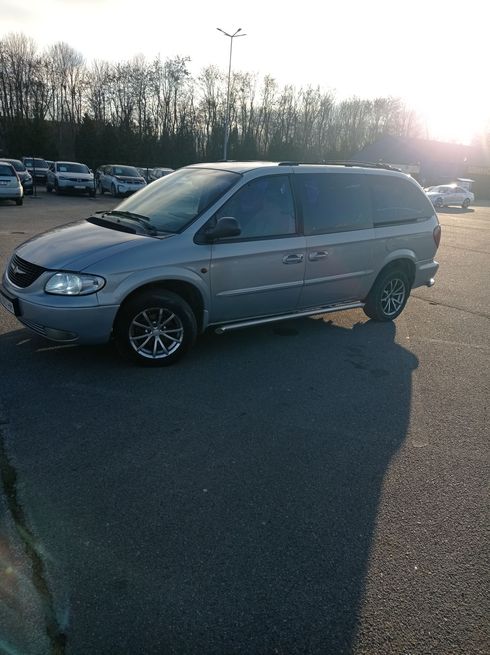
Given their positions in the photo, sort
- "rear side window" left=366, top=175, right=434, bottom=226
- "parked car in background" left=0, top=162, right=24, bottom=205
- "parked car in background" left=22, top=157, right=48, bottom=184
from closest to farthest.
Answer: "rear side window" left=366, top=175, right=434, bottom=226 < "parked car in background" left=0, top=162, right=24, bottom=205 < "parked car in background" left=22, top=157, right=48, bottom=184

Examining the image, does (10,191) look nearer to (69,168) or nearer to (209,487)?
(69,168)

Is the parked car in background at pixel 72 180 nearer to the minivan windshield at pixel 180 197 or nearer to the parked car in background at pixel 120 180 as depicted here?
the parked car in background at pixel 120 180

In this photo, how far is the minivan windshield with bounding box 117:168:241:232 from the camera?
471 cm

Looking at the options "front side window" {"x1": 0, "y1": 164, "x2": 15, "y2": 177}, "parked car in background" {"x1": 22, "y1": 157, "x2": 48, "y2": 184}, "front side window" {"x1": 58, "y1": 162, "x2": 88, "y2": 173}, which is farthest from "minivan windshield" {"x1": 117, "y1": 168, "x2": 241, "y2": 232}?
"parked car in background" {"x1": 22, "y1": 157, "x2": 48, "y2": 184}

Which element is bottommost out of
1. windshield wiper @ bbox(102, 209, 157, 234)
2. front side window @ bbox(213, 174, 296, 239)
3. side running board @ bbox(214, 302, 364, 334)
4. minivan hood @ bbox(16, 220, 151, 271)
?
side running board @ bbox(214, 302, 364, 334)

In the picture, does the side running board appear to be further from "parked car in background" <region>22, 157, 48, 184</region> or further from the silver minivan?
"parked car in background" <region>22, 157, 48, 184</region>

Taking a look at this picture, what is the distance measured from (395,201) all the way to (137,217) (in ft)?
10.8

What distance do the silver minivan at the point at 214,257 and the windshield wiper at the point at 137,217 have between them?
0.06 feet

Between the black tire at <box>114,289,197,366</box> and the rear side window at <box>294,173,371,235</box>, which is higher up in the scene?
the rear side window at <box>294,173,371,235</box>

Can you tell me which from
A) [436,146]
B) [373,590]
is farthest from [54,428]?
[436,146]

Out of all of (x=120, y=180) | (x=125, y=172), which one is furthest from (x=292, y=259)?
(x=125, y=172)

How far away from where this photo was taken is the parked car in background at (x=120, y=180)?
26.2 m

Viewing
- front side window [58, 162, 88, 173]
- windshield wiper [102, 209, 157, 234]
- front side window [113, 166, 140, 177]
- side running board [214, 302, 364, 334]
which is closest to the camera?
windshield wiper [102, 209, 157, 234]

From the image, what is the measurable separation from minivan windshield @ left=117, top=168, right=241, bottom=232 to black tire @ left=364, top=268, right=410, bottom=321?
7.97ft
